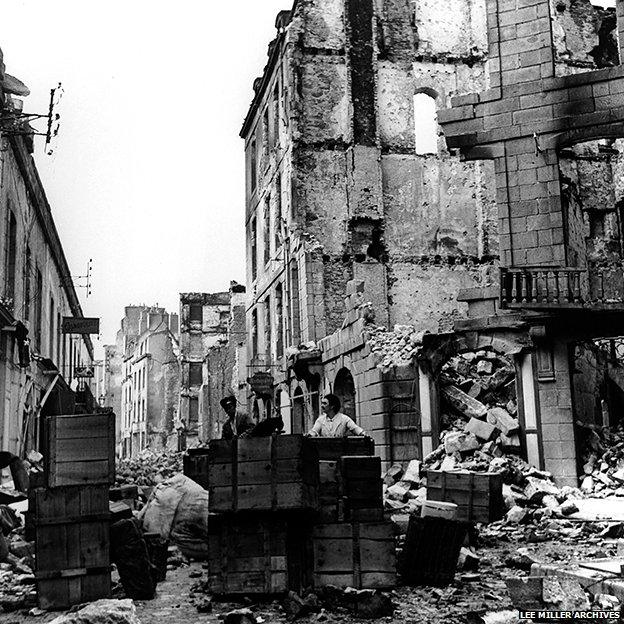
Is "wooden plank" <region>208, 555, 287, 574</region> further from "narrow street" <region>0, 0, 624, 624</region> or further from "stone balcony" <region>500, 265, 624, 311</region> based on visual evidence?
"stone balcony" <region>500, 265, 624, 311</region>

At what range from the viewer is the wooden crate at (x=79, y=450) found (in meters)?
6.55

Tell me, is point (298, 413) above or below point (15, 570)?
above

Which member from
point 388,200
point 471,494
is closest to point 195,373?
point 388,200

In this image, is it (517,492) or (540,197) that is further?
(540,197)

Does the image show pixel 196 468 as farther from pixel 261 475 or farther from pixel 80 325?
pixel 80 325

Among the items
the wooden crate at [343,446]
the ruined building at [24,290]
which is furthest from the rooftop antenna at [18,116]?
the wooden crate at [343,446]

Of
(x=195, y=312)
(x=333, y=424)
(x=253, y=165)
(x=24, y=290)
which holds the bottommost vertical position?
(x=333, y=424)

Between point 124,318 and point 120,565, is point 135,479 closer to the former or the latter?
point 120,565

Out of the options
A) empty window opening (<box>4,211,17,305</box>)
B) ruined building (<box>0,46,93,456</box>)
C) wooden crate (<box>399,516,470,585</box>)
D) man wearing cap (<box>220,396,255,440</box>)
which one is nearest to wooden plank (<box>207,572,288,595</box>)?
wooden crate (<box>399,516,470,585</box>)

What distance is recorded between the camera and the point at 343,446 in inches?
343

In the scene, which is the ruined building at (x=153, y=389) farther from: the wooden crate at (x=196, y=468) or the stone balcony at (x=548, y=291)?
the wooden crate at (x=196, y=468)

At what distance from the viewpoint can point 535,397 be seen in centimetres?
1534

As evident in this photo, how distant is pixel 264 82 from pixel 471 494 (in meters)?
25.0

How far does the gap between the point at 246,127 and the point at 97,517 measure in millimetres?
29676
